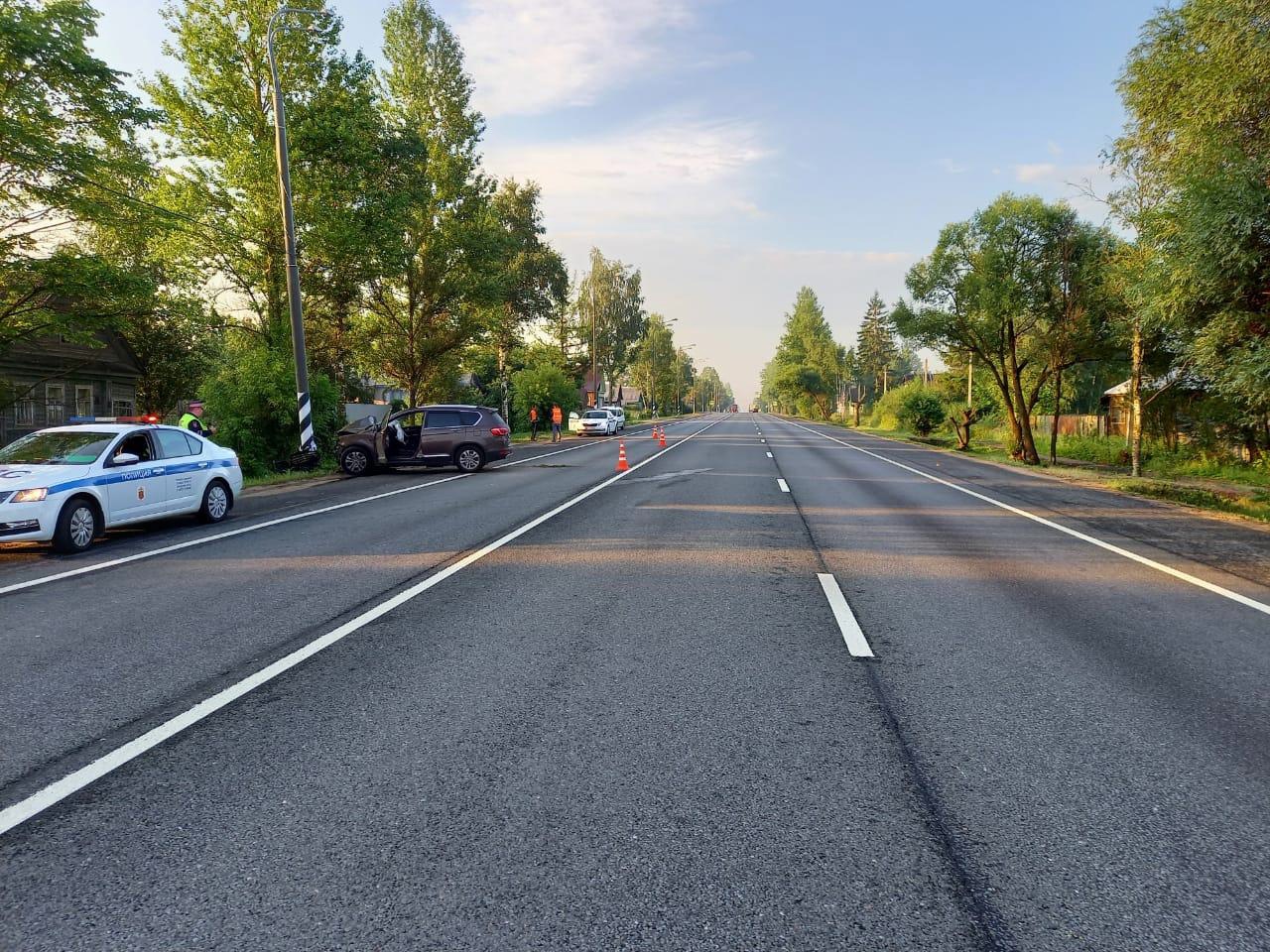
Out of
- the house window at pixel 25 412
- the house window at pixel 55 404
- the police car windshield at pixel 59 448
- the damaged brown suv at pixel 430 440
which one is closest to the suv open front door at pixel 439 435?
the damaged brown suv at pixel 430 440

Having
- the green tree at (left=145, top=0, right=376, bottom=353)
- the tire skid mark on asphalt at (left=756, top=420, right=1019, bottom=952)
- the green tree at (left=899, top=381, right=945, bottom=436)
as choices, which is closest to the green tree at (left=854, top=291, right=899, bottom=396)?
the green tree at (left=899, top=381, right=945, bottom=436)

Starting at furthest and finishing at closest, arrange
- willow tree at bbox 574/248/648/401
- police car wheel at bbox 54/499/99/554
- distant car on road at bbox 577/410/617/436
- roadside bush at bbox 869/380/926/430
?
willow tree at bbox 574/248/648/401 < roadside bush at bbox 869/380/926/430 < distant car on road at bbox 577/410/617/436 < police car wheel at bbox 54/499/99/554

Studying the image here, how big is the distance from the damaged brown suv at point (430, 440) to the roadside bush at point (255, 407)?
2.07 m

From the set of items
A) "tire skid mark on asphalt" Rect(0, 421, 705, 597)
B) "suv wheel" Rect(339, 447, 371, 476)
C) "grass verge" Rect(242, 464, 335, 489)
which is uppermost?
"suv wheel" Rect(339, 447, 371, 476)

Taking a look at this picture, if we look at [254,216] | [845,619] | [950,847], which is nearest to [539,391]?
[254,216]

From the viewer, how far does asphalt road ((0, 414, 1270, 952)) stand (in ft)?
8.41

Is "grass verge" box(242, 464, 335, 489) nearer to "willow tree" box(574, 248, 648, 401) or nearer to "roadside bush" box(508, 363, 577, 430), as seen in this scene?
"roadside bush" box(508, 363, 577, 430)

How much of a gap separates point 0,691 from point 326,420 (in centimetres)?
1908

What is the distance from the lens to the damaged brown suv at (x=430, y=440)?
20328mm

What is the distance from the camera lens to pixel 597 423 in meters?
47.0

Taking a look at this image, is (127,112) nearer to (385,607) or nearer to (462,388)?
(385,607)

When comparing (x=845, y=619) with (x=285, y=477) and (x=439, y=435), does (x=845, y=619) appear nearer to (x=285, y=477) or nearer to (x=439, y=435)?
(x=439, y=435)

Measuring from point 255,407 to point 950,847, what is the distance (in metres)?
21.6

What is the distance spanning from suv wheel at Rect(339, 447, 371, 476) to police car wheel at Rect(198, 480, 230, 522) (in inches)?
311
